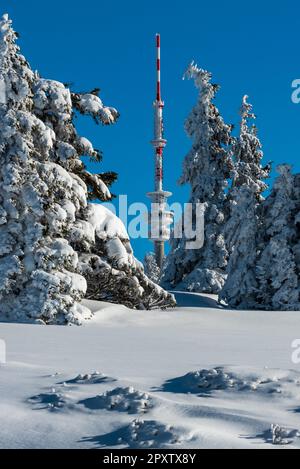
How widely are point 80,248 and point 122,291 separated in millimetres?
2052

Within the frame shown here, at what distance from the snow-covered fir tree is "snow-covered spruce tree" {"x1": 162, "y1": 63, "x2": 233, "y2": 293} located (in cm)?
1370

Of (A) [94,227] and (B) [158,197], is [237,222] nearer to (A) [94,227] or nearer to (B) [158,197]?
(A) [94,227]

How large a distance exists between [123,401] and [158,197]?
48.3 metres

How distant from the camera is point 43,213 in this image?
664 inches

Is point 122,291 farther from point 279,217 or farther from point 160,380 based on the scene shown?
point 160,380

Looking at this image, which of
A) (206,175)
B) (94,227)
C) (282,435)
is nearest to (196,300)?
(94,227)

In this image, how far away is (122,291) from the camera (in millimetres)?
20016

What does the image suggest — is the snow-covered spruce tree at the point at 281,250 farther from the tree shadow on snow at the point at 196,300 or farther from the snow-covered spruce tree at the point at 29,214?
the snow-covered spruce tree at the point at 29,214

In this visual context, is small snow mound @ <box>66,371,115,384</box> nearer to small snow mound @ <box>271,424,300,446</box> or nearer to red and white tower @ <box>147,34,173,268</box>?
small snow mound @ <box>271,424,300,446</box>

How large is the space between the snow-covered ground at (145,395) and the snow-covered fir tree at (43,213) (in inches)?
162

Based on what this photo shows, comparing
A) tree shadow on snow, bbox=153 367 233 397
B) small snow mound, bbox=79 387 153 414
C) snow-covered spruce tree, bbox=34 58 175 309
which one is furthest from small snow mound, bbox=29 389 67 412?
snow-covered spruce tree, bbox=34 58 175 309

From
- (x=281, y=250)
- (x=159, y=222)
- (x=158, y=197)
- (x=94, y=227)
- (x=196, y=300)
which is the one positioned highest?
(x=158, y=197)

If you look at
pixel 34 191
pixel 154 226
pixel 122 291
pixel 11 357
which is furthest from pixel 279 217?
pixel 154 226
